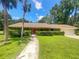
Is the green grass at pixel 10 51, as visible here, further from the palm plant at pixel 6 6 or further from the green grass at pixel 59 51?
the palm plant at pixel 6 6

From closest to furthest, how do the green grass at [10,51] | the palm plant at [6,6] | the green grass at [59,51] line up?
1. the green grass at [59,51]
2. the green grass at [10,51]
3. the palm plant at [6,6]

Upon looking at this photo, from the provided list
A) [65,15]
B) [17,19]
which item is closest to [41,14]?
[17,19]

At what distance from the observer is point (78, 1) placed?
6906 cm

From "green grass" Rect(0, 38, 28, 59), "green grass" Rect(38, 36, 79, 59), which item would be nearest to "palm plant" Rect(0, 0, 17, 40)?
"green grass" Rect(38, 36, 79, 59)

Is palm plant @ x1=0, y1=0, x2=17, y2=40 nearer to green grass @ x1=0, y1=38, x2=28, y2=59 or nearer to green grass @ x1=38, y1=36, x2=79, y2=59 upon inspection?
green grass @ x1=38, y1=36, x2=79, y2=59

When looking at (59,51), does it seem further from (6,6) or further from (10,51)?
(6,6)

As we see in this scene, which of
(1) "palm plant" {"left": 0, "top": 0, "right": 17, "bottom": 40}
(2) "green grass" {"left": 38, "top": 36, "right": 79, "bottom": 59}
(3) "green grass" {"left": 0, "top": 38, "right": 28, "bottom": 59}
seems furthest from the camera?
(1) "palm plant" {"left": 0, "top": 0, "right": 17, "bottom": 40}

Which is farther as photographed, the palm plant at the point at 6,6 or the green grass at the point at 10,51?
the palm plant at the point at 6,6

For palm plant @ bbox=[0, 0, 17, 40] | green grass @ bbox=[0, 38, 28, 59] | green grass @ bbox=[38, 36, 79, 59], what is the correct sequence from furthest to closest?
1. palm plant @ bbox=[0, 0, 17, 40]
2. green grass @ bbox=[0, 38, 28, 59]
3. green grass @ bbox=[38, 36, 79, 59]

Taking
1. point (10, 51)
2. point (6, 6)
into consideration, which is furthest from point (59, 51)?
point (6, 6)

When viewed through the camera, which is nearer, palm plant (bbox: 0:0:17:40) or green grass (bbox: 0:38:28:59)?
green grass (bbox: 0:38:28:59)

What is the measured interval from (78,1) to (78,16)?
7584mm

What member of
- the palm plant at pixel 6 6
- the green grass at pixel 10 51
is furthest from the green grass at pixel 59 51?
the palm plant at pixel 6 6

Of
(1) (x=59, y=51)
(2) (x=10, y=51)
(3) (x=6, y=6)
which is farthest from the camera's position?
(3) (x=6, y=6)
